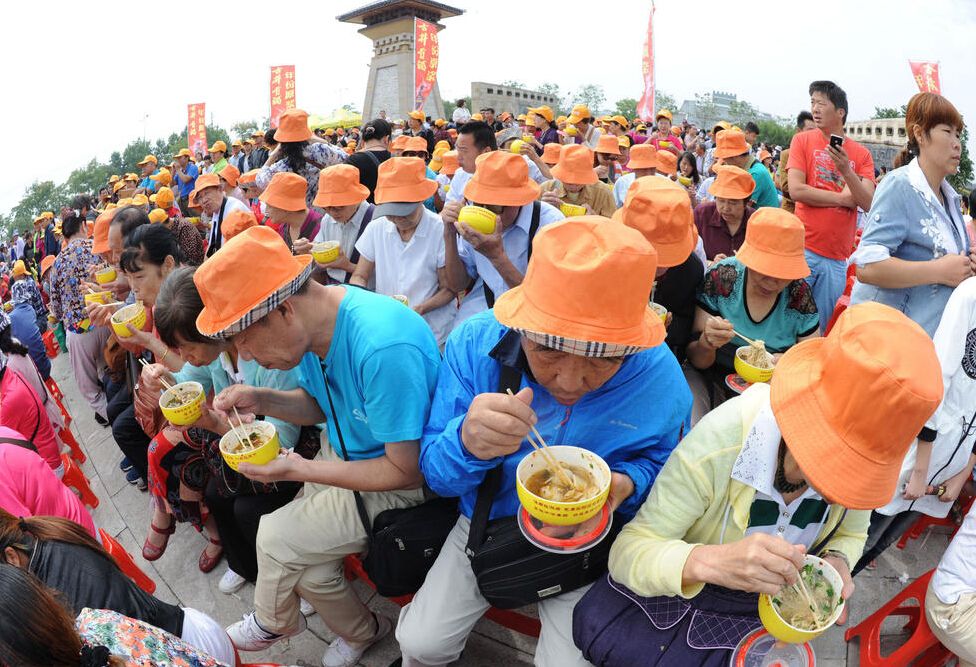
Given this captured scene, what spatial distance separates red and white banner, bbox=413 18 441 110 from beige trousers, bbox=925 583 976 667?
21.6 meters

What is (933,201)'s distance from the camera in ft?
9.66

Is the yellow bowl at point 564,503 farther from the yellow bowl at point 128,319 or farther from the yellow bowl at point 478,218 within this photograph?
the yellow bowl at point 128,319

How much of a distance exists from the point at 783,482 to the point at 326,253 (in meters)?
3.52

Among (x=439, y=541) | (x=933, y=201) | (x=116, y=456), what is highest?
(x=933, y=201)

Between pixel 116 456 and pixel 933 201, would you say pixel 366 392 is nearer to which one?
pixel 933 201

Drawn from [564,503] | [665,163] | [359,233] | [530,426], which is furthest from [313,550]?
[665,163]

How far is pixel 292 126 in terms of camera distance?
6.33 m

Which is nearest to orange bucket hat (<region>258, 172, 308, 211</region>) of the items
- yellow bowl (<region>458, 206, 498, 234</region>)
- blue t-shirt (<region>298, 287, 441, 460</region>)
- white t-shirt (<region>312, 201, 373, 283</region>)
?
white t-shirt (<region>312, 201, 373, 283</region>)

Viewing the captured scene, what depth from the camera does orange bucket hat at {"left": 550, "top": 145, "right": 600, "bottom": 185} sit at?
534cm

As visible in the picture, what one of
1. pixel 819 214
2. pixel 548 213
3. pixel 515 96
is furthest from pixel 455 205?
pixel 515 96

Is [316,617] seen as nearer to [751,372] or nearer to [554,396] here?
[554,396]

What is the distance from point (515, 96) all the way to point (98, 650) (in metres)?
55.6

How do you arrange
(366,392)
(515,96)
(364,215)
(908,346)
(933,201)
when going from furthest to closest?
(515,96) < (364,215) < (933,201) < (366,392) < (908,346)

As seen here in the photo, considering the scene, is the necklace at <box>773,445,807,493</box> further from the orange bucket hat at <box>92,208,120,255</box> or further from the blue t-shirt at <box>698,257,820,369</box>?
the orange bucket hat at <box>92,208,120,255</box>
